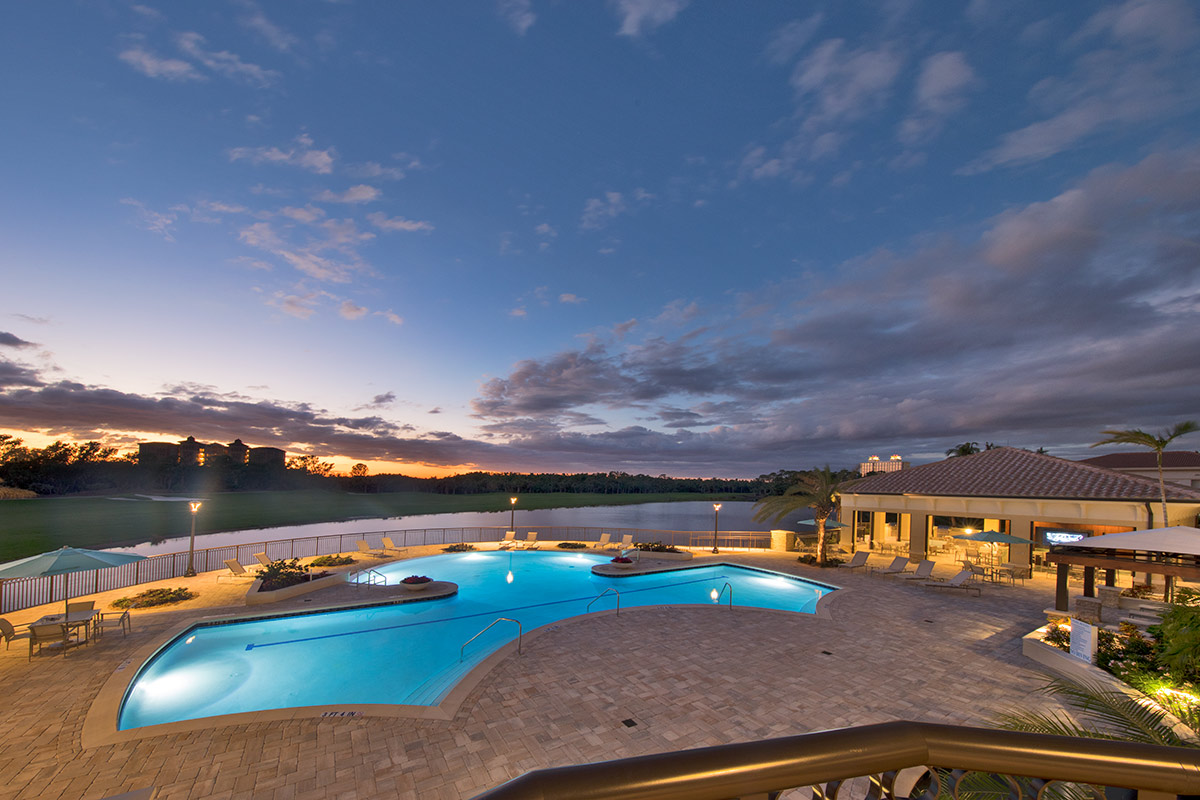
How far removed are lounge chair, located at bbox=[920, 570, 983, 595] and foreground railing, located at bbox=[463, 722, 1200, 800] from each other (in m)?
19.0

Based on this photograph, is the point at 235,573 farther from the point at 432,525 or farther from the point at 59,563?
the point at 432,525

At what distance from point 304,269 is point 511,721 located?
1663cm

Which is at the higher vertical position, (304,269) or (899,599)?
(304,269)

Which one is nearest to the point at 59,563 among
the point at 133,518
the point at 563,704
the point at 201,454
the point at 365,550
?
the point at 563,704

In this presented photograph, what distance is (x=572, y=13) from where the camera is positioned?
43.9ft

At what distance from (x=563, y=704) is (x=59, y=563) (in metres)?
11.5

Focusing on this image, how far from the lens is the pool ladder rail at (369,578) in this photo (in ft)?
57.0

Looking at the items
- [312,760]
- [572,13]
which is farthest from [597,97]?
[312,760]

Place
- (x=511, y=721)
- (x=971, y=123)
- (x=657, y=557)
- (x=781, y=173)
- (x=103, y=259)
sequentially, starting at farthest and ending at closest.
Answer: (x=657, y=557) → (x=781, y=173) → (x=103, y=259) → (x=971, y=123) → (x=511, y=721)

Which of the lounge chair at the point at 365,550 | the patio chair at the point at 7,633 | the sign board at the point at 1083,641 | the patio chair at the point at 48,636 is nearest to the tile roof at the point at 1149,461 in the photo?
the sign board at the point at 1083,641

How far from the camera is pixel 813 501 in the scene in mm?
20812

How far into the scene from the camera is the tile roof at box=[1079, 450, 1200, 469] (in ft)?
139

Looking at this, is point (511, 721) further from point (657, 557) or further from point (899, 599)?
point (657, 557)

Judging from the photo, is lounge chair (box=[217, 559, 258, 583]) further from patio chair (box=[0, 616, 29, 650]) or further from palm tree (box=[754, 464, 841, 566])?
palm tree (box=[754, 464, 841, 566])
